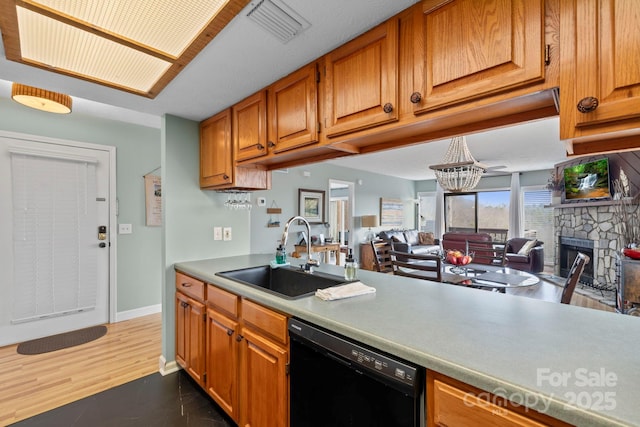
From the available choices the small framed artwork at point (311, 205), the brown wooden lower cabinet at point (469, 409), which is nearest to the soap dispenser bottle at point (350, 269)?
the brown wooden lower cabinet at point (469, 409)

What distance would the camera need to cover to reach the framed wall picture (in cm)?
756

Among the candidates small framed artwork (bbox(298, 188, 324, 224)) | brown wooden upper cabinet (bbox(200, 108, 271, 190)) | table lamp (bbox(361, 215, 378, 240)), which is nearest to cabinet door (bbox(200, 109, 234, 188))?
brown wooden upper cabinet (bbox(200, 108, 271, 190))

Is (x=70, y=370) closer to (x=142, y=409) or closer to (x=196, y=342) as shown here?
(x=142, y=409)

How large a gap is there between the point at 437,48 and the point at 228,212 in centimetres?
219

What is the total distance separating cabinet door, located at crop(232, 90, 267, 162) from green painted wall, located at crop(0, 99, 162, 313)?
2.12 m

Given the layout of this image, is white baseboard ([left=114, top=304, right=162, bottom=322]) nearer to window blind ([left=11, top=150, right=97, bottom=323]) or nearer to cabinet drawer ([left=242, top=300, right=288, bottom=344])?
window blind ([left=11, top=150, right=97, bottom=323])

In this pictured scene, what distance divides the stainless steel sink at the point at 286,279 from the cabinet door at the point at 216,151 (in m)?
0.74

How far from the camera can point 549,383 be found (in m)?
0.66

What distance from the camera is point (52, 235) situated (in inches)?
118

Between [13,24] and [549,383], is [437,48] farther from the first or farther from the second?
[13,24]

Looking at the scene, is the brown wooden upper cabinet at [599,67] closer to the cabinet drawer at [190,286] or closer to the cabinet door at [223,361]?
the cabinet door at [223,361]

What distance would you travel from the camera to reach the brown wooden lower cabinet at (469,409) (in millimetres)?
662

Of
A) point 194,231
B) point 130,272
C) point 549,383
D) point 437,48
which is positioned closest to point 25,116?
point 130,272

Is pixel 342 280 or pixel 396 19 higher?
pixel 396 19
